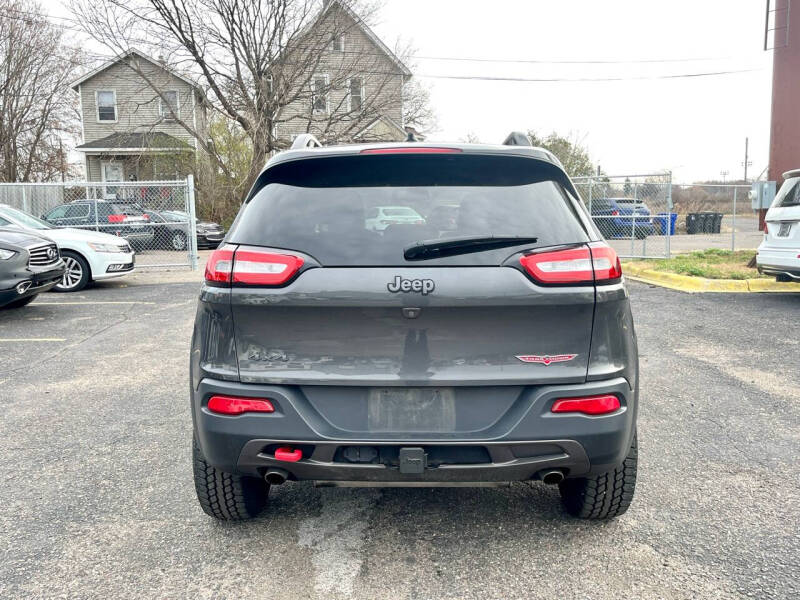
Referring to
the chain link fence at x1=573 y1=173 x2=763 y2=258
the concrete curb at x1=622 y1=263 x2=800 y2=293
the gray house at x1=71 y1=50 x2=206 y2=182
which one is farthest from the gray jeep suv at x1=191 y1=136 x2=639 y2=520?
the gray house at x1=71 y1=50 x2=206 y2=182

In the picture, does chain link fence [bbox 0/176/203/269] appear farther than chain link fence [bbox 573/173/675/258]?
No

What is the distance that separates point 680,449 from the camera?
3934 millimetres

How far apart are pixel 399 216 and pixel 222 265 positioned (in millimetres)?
706

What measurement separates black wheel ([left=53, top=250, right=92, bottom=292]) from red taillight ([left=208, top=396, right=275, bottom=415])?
34.7 feet

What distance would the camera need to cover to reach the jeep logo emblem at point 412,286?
2359mm

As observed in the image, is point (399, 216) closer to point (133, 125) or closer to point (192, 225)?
point (192, 225)

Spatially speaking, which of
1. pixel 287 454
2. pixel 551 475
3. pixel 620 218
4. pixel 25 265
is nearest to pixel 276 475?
pixel 287 454

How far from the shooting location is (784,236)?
8.66 m

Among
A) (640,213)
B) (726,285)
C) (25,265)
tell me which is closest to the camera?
(25,265)

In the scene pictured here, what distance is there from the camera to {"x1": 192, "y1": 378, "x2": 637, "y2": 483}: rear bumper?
238 cm

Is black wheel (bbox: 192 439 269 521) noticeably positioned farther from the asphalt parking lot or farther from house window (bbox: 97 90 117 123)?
house window (bbox: 97 90 117 123)

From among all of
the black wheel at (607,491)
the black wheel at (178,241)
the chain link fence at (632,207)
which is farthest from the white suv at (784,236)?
the black wheel at (178,241)

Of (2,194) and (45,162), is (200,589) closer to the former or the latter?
(2,194)

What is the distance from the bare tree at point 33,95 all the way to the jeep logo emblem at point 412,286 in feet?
105
